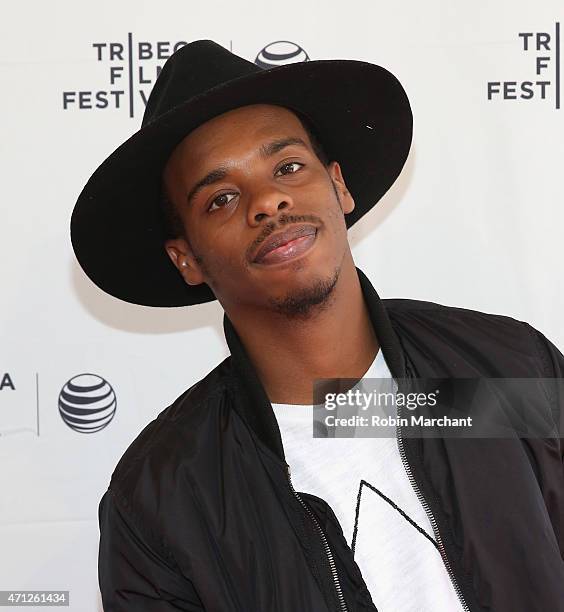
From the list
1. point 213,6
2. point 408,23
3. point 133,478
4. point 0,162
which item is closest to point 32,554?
point 133,478

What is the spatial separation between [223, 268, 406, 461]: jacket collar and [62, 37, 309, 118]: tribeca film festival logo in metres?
0.58

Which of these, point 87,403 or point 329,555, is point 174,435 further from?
point 87,403

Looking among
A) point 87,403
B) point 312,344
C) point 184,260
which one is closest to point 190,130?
point 184,260

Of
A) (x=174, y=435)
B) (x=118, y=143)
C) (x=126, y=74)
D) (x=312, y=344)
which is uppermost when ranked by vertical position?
(x=126, y=74)

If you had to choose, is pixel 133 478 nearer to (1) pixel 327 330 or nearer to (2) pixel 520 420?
(1) pixel 327 330

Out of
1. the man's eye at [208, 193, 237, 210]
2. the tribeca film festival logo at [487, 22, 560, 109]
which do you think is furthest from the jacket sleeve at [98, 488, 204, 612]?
the tribeca film festival logo at [487, 22, 560, 109]

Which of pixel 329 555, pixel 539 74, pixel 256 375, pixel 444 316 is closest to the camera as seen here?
pixel 329 555

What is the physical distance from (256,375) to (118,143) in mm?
672

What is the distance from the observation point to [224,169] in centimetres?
127

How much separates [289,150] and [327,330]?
0.27 meters

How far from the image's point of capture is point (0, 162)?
5.80 feet

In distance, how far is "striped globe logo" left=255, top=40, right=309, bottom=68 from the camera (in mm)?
1723

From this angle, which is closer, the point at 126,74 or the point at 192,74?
the point at 192,74

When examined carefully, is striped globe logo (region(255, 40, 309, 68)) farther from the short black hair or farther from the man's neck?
the man's neck
